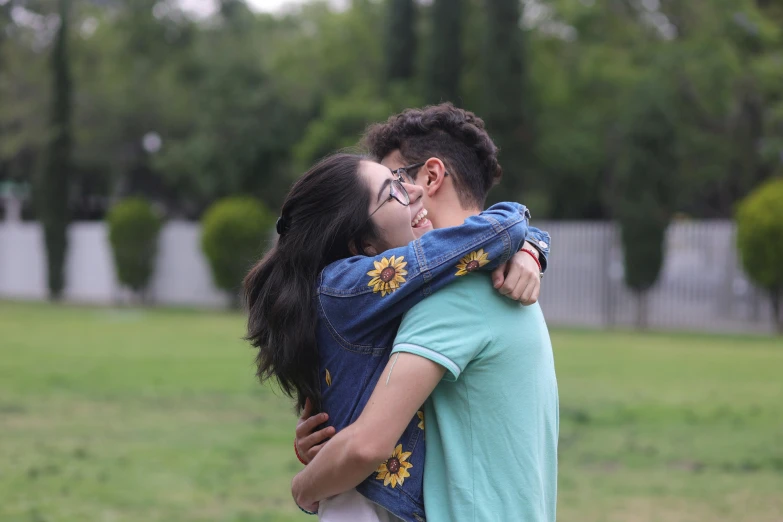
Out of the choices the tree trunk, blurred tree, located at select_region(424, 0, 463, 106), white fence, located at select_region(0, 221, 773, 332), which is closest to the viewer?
white fence, located at select_region(0, 221, 773, 332)

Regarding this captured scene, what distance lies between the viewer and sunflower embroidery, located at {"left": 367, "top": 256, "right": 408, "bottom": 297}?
79.4 inches

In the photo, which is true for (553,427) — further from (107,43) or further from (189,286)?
(107,43)

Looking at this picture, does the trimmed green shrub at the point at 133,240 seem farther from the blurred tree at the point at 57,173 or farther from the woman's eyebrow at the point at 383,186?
the woman's eyebrow at the point at 383,186

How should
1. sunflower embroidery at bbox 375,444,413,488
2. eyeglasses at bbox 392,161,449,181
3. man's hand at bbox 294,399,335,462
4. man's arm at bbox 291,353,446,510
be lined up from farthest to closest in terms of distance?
eyeglasses at bbox 392,161,449,181 → man's hand at bbox 294,399,335,462 → sunflower embroidery at bbox 375,444,413,488 → man's arm at bbox 291,353,446,510

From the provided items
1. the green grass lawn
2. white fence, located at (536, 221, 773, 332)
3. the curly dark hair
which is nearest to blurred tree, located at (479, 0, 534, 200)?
white fence, located at (536, 221, 773, 332)

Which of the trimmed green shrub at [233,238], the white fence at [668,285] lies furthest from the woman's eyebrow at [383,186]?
the trimmed green shrub at [233,238]

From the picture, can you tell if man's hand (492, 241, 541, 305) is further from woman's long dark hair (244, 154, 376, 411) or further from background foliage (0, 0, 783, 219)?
background foliage (0, 0, 783, 219)

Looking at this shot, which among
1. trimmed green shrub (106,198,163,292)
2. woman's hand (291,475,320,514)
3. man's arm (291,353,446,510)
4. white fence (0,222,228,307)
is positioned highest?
man's arm (291,353,446,510)

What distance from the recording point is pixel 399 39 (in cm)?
2977

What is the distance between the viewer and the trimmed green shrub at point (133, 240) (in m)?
28.3

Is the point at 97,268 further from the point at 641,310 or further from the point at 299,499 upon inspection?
the point at 299,499

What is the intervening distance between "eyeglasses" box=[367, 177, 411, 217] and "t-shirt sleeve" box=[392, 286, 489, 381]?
288mm

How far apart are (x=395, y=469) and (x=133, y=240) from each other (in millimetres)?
27347

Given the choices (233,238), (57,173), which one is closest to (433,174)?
Answer: (233,238)
